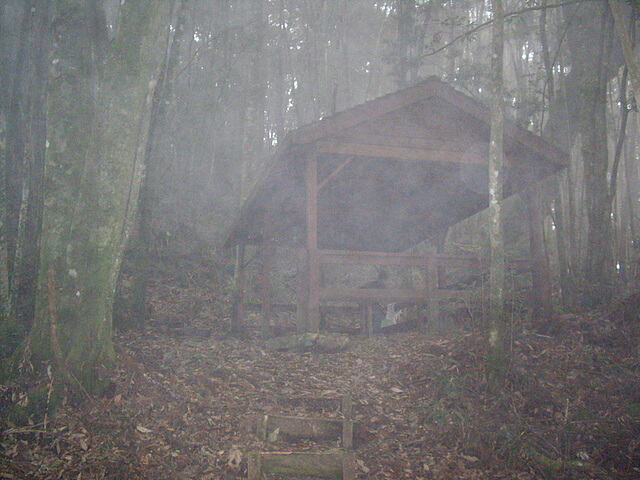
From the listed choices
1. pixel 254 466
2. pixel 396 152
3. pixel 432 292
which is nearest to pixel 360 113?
pixel 396 152

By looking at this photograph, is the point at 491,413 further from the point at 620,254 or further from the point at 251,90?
the point at 251,90

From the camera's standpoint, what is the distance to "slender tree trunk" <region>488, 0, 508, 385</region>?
601 cm

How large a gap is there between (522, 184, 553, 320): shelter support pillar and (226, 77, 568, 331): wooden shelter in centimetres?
3

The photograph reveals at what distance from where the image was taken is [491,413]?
556 cm

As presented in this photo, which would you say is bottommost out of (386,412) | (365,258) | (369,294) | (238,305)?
(386,412)

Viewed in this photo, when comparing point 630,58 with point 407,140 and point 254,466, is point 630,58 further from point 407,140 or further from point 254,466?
point 254,466

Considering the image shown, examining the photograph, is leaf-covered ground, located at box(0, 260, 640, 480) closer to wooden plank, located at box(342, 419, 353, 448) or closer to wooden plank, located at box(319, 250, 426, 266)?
wooden plank, located at box(342, 419, 353, 448)

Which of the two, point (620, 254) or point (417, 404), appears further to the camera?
point (620, 254)

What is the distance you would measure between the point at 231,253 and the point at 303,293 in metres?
9.96

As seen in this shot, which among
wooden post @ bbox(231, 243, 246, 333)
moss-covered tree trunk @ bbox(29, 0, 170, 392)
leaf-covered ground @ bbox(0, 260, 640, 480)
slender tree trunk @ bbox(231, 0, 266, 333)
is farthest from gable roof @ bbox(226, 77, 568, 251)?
slender tree trunk @ bbox(231, 0, 266, 333)

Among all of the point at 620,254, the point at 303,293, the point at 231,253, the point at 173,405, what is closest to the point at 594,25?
the point at 620,254

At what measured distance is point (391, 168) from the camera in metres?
11.1

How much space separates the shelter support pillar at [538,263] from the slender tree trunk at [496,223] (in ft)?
8.75

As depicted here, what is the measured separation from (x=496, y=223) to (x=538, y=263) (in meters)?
3.39
